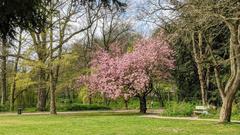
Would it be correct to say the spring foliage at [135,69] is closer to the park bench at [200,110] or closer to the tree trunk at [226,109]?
the park bench at [200,110]

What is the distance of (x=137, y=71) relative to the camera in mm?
35938

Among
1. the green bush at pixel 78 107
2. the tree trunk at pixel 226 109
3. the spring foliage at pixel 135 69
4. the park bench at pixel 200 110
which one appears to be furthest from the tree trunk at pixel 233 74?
the green bush at pixel 78 107

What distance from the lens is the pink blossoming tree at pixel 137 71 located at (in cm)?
3584

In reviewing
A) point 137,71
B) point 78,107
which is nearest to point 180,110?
point 137,71

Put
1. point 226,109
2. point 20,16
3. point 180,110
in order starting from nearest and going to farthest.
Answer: point 20,16, point 226,109, point 180,110

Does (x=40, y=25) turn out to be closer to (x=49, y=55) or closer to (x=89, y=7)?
(x=89, y=7)

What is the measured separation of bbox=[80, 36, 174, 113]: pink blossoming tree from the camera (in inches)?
1411

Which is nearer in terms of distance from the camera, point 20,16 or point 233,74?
point 20,16

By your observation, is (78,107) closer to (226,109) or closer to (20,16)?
(226,109)

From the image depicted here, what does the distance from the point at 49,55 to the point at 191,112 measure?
41.4 feet

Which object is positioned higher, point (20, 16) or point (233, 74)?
point (233, 74)

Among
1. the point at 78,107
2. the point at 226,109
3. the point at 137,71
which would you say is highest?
the point at 137,71

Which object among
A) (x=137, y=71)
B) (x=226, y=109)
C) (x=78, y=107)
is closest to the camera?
(x=226, y=109)

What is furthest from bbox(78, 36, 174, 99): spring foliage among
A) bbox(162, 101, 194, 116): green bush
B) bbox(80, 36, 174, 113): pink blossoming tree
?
bbox(162, 101, 194, 116): green bush
